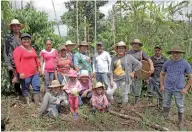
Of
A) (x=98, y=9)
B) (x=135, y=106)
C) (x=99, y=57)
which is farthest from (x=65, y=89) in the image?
(x=98, y=9)

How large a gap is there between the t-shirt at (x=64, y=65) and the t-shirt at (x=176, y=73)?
1.78m

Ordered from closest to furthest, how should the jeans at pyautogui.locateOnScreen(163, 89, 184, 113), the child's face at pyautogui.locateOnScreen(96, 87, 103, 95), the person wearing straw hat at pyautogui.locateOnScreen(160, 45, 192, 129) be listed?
the person wearing straw hat at pyautogui.locateOnScreen(160, 45, 192, 129), the jeans at pyautogui.locateOnScreen(163, 89, 184, 113), the child's face at pyautogui.locateOnScreen(96, 87, 103, 95)

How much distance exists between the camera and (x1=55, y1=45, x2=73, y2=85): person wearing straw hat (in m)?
5.85

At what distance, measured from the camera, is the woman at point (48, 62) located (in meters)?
5.80

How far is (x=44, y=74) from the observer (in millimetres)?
5887

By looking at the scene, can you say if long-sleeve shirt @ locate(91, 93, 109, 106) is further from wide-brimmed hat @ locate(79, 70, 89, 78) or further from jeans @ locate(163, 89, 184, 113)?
jeans @ locate(163, 89, 184, 113)

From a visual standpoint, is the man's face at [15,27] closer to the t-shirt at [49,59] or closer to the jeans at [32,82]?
the t-shirt at [49,59]

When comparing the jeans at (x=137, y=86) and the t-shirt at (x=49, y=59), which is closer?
the t-shirt at (x=49, y=59)

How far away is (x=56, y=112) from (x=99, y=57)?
1.41 metres

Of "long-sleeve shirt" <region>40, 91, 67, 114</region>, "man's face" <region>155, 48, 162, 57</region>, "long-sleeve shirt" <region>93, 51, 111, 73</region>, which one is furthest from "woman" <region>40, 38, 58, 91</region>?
"man's face" <region>155, 48, 162, 57</region>

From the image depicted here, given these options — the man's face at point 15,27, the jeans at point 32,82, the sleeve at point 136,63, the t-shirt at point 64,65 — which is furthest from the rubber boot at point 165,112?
the man's face at point 15,27

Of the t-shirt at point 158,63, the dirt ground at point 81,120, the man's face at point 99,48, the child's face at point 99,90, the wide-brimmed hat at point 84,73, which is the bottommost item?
the dirt ground at point 81,120

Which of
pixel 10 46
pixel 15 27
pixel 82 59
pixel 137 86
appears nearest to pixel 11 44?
pixel 10 46

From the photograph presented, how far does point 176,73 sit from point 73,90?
1.79m
